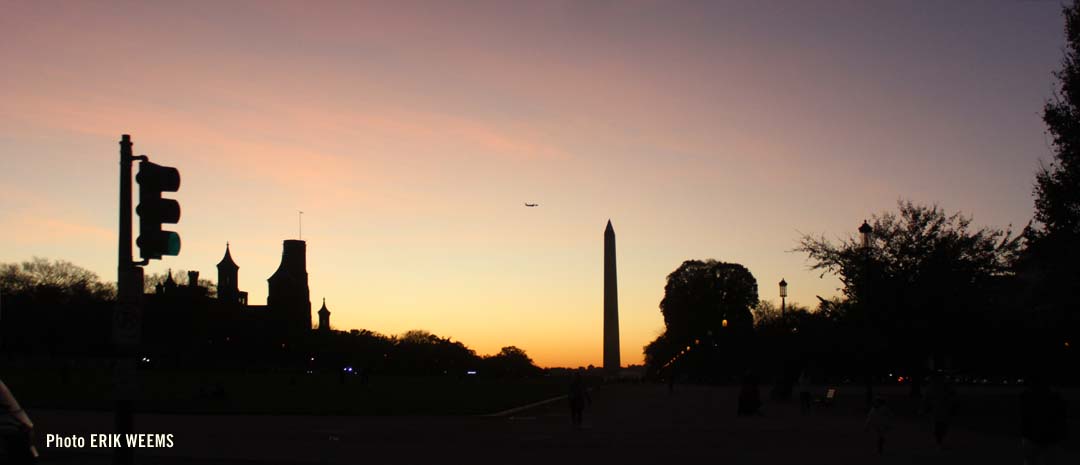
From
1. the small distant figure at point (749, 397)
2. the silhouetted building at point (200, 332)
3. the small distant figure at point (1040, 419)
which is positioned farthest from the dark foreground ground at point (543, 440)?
the silhouetted building at point (200, 332)

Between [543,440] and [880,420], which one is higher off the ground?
[880,420]

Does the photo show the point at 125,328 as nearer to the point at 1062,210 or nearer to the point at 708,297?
the point at 1062,210

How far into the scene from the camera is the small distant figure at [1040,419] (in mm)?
14875

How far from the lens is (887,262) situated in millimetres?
46375

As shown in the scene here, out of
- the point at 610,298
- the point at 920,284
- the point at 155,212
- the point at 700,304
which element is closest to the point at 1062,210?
the point at 920,284

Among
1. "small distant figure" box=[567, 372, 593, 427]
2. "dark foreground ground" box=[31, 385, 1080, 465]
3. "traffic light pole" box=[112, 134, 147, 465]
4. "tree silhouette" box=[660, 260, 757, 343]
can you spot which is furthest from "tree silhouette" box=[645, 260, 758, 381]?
"traffic light pole" box=[112, 134, 147, 465]

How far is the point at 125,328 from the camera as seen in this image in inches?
439

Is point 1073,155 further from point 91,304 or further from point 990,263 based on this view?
point 91,304

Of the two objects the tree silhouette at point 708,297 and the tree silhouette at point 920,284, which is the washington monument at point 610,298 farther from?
the tree silhouette at point 920,284

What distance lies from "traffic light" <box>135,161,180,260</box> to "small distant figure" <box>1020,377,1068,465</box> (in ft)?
38.9

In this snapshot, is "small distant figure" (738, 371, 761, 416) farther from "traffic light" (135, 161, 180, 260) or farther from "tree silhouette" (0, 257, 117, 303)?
"tree silhouette" (0, 257, 117, 303)

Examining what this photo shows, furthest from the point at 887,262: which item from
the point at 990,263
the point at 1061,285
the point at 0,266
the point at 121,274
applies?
the point at 0,266

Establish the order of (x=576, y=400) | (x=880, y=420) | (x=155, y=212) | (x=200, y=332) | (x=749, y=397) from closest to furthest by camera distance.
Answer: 1. (x=155, y=212)
2. (x=880, y=420)
3. (x=576, y=400)
4. (x=749, y=397)
5. (x=200, y=332)

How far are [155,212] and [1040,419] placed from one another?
12.3 m
